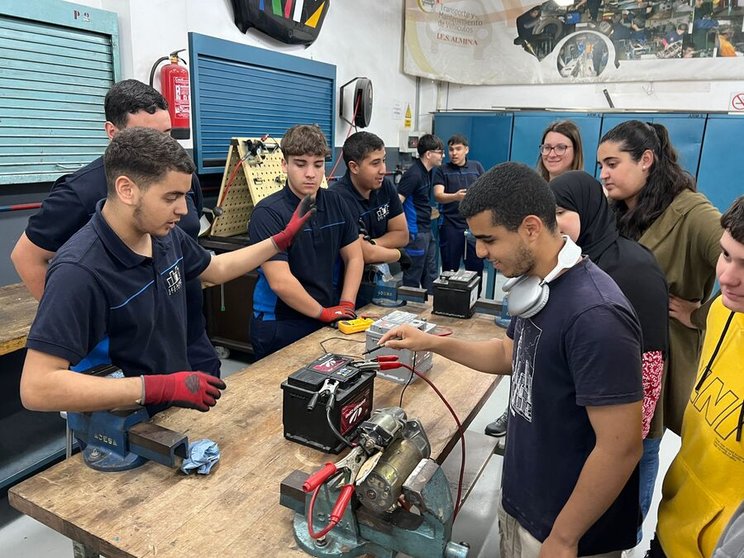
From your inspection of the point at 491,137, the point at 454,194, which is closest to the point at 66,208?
the point at 454,194

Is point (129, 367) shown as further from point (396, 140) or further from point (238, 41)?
point (396, 140)

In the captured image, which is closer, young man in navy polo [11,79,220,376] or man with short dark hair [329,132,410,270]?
young man in navy polo [11,79,220,376]

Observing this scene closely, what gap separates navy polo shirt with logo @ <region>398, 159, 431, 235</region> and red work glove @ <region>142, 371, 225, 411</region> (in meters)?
3.03

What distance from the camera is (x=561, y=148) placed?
2.36 meters

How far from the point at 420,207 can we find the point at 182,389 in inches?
129

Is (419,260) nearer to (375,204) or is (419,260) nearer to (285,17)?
(375,204)

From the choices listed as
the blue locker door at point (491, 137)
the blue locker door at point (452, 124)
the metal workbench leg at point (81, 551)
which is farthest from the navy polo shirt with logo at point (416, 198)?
the metal workbench leg at point (81, 551)

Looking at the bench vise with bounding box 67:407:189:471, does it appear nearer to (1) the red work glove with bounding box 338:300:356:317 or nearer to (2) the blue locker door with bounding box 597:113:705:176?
(1) the red work glove with bounding box 338:300:356:317

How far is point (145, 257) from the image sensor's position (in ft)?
4.03

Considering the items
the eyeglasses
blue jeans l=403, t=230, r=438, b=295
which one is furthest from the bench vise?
blue jeans l=403, t=230, r=438, b=295

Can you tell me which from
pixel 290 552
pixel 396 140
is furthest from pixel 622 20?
pixel 290 552

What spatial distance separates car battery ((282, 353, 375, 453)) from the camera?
115cm

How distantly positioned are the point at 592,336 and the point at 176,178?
3.11ft

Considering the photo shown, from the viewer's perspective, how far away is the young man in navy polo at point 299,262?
1.87m
